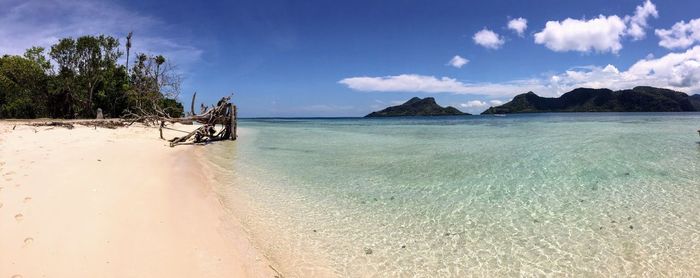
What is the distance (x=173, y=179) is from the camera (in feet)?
28.5

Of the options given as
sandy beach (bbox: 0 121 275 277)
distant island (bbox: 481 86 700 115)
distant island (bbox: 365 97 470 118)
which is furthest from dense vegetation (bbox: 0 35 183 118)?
distant island (bbox: 481 86 700 115)

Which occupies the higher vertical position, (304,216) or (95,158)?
(95,158)

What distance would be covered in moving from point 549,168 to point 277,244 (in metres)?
9.25

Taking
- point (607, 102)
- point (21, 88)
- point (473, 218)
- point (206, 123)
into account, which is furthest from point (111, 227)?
point (607, 102)

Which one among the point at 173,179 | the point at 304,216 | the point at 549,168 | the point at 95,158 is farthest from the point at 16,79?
the point at 549,168

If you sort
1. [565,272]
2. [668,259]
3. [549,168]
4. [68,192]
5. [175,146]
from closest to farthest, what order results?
[565,272]
[668,259]
[68,192]
[549,168]
[175,146]

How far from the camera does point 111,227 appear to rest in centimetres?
486

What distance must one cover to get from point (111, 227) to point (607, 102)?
164285mm

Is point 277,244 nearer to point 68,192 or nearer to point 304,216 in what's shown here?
point 304,216

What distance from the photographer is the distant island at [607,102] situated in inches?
5054

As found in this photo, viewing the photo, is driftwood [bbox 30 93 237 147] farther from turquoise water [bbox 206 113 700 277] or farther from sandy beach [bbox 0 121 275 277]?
sandy beach [bbox 0 121 275 277]

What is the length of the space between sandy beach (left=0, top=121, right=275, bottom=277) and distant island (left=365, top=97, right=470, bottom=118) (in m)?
159

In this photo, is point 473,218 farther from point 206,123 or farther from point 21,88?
point 21,88

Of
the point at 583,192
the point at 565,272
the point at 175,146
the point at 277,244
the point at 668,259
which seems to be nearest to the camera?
the point at 565,272
